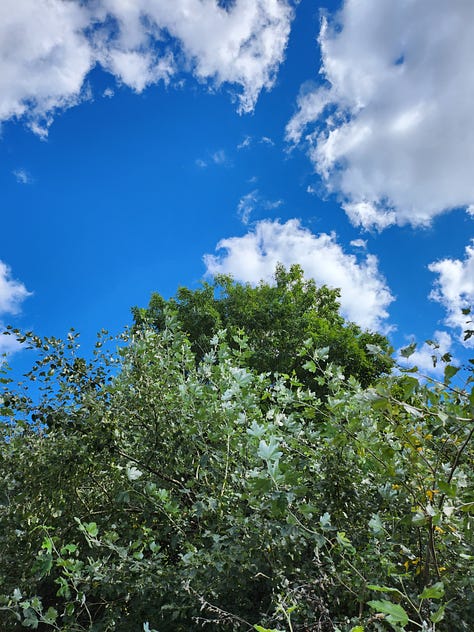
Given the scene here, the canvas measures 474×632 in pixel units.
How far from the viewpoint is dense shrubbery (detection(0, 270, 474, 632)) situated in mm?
2355

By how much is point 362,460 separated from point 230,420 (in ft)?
3.38

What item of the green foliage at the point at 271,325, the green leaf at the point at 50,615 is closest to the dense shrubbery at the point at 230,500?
the green leaf at the point at 50,615

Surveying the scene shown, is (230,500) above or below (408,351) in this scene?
below

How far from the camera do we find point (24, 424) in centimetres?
429

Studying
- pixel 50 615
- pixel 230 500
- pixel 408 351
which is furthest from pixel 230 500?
pixel 408 351

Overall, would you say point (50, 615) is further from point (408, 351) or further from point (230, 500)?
point (408, 351)

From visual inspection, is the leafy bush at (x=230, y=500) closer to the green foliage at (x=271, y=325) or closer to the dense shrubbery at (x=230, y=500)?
the dense shrubbery at (x=230, y=500)

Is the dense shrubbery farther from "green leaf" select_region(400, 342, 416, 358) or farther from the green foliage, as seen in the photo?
the green foliage

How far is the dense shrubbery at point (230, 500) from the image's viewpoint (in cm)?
236

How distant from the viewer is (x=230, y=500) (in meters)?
3.37

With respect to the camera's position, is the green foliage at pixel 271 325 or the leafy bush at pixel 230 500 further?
the green foliage at pixel 271 325

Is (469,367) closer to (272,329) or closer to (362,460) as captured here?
(362,460)

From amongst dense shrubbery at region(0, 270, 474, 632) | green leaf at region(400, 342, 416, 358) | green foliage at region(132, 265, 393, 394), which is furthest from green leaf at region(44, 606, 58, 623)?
green foliage at region(132, 265, 393, 394)

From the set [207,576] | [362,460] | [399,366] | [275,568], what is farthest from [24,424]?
[399,366]
